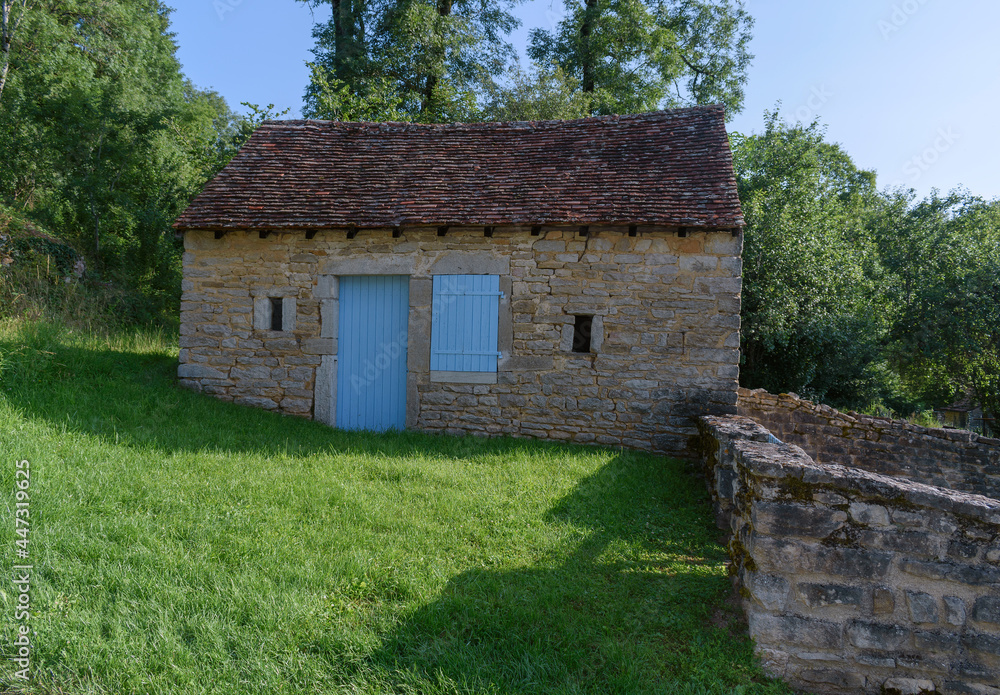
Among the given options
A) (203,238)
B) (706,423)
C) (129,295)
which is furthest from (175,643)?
(129,295)

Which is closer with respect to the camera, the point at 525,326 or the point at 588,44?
the point at 525,326

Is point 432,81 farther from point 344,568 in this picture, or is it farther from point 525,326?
point 344,568

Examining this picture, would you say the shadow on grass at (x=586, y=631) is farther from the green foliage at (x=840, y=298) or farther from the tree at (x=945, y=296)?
the tree at (x=945, y=296)

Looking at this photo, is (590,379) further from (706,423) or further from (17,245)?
(17,245)

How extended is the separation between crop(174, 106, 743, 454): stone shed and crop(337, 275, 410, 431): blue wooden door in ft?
0.07

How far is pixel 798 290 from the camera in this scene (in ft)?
40.0

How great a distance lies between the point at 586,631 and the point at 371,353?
221 inches

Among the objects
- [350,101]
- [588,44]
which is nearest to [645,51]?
[588,44]

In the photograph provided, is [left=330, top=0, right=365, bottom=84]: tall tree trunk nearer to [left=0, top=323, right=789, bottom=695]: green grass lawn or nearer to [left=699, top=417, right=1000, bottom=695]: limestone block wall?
[left=0, top=323, right=789, bottom=695]: green grass lawn

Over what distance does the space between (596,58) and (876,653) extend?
18021mm

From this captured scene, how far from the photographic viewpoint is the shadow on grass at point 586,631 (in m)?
2.71

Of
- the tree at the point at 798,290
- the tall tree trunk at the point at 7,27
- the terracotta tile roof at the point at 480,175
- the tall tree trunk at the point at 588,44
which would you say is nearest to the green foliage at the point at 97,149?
the tall tree trunk at the point at 7,27

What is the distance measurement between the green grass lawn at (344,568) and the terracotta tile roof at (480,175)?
330 cm

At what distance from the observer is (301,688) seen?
8.48ft
